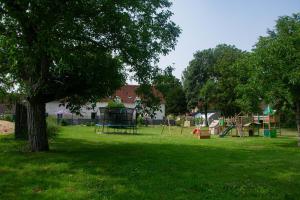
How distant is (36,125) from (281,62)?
1292cm

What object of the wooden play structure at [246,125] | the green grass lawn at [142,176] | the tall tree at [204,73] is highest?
the tall tree at [204,73]

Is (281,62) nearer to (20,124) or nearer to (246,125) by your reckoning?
(20,124)

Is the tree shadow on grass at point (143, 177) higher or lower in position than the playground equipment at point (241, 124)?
lower

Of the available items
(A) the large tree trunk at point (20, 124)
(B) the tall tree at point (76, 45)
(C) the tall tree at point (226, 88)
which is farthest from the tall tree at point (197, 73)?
(B) the tall tree at point (76, 45)

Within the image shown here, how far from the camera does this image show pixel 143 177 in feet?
35.0

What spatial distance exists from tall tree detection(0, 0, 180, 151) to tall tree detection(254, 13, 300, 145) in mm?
8282

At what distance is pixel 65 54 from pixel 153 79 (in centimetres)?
461

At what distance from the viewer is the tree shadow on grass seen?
8967 mm

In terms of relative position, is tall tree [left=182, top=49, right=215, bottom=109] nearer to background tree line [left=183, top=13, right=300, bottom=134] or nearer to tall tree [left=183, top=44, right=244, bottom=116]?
tall tree [left=183, top=44, right=244, bottom=116]

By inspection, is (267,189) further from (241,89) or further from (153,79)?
(241,89)

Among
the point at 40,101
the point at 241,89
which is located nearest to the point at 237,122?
the point at 241,89

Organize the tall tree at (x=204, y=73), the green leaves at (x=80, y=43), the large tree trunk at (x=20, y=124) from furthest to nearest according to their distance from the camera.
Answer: the tall tree at (x=204, y=73) → the large tree trunk at (x=20, y=124) → the green leaves at (x=80, y=43)

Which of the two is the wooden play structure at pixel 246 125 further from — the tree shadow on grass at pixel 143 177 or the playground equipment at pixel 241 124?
the tree shadow on grass at pixel 143 177

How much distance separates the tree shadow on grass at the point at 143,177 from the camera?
897 cm
